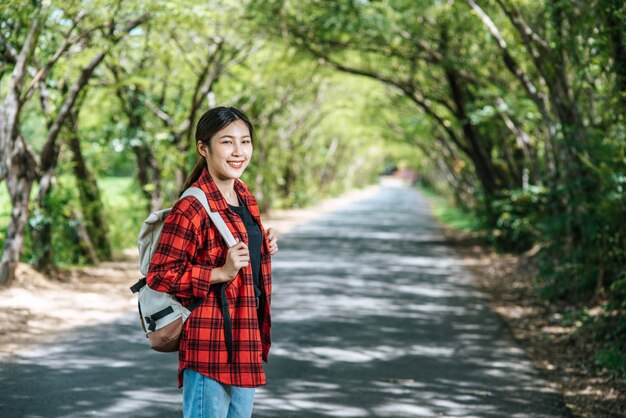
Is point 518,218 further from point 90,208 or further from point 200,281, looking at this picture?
point 200,281

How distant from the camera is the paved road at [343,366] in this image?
225 inches

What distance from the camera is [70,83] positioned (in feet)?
44.9

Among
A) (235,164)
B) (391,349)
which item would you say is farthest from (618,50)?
(235,164)

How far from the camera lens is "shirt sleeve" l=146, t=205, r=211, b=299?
2.95 metres

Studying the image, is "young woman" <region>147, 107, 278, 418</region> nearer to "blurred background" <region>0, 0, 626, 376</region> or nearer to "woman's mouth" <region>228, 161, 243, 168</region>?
"woman's mouth" <region>228, 161, 243, 168</region>

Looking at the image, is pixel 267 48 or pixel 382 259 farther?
pixel 267 48

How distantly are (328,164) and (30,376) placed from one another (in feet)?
152

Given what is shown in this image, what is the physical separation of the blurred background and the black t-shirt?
4317 millimetres

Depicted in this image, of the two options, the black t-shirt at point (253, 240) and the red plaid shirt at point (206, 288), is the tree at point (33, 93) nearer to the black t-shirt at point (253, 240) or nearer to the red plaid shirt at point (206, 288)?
the black t-shirt at point (253, 240)

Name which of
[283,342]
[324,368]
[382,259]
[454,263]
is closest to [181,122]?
[382,259]

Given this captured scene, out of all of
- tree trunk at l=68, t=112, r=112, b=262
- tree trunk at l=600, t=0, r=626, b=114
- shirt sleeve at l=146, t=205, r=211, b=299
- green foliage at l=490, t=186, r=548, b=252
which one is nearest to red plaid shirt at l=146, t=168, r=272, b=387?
shirt sleeve at l=146, t=205, r=211, b=299

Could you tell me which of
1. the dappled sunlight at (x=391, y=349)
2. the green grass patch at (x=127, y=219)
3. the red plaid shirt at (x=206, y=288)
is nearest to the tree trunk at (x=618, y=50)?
the dappled sunlight at (x=391, y=349)

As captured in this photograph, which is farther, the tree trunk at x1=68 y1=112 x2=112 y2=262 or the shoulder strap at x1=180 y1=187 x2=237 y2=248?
the tree trunk at x1=68 y1=112 x2=112 y2=262

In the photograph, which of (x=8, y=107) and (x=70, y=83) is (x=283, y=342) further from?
(x=70, y=83)
